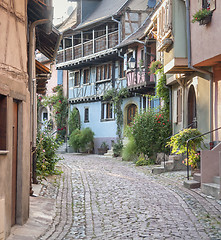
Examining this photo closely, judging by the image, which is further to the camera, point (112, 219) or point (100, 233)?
point (112, 219)

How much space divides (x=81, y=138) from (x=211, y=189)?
2082cm

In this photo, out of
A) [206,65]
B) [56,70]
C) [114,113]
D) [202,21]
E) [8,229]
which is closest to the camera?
[8,229]

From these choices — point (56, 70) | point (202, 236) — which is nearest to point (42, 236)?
point (202, 236)

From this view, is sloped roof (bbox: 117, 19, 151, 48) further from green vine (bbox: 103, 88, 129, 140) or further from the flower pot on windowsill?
the flower pot on windowsill

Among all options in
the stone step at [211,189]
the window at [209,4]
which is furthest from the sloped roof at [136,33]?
the stone step at [211,189]

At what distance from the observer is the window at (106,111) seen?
103 feet

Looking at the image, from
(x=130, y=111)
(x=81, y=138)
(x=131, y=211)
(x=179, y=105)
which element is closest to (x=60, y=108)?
(x=81, y=138)

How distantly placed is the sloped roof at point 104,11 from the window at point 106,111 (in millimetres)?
5520

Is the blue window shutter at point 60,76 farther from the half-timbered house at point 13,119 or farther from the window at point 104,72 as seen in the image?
the half-timbered house at point 13,119

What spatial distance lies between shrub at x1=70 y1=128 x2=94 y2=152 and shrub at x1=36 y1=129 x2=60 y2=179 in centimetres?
1573

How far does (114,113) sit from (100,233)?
23379mm

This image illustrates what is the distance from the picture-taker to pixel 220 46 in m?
12.0

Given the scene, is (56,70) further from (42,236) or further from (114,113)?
(42,236)

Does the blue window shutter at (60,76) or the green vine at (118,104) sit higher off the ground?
the blue window shutter at (60,76)
